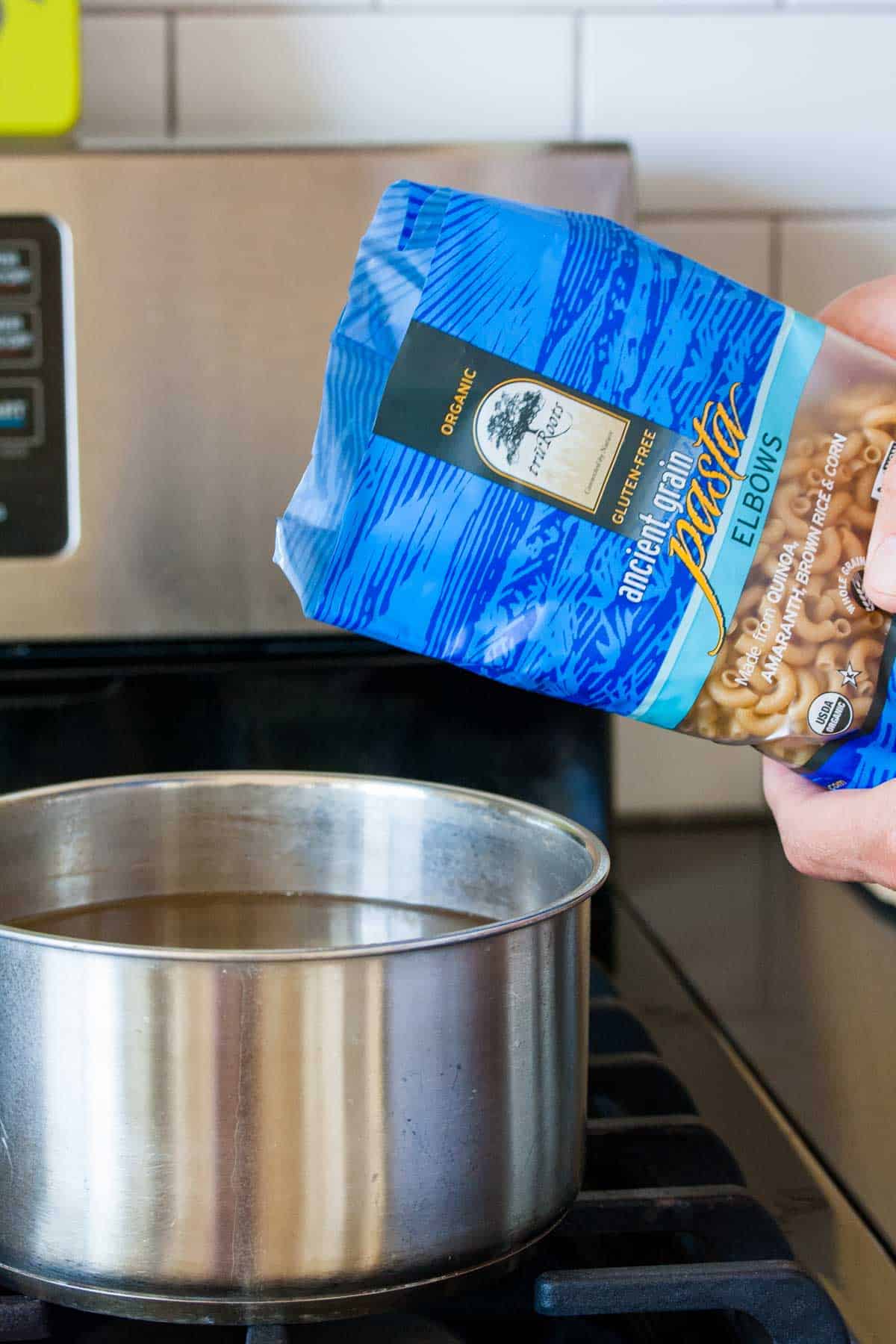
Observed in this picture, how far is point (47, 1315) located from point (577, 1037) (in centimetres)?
15

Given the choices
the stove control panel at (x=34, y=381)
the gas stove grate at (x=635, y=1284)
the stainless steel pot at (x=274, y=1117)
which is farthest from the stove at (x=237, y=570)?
the stainless steel pot at (x=274, y=1117)

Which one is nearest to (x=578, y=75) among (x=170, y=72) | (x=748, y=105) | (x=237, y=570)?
(x=748, y=105)

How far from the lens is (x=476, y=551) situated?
0.41 m

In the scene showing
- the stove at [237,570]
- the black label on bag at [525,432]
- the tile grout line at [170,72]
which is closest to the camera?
the black label on bag at [525,432]

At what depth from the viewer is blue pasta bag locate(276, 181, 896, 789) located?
406 mm

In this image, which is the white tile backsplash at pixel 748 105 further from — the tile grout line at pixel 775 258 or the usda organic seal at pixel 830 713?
the usda organic seal at pixel 830 713

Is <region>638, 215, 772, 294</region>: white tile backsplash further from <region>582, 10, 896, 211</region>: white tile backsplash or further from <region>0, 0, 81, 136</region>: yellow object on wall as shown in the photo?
<region>0, 0, 81, 136</region>: yellow object on wall

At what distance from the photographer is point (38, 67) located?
2.13 ft

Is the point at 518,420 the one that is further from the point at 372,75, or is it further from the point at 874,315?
the point at 372,75

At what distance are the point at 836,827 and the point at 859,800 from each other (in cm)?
2

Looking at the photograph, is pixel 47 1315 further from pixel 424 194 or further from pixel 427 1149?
pixel 424 194

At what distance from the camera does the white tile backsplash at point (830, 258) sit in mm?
804

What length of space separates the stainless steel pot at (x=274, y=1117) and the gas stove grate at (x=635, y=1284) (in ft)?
0.08

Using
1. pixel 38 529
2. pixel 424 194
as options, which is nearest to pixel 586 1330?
pixel 424 194
